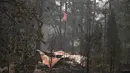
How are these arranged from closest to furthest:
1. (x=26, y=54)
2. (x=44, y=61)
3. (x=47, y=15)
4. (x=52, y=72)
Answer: (x=26, y=54) < (x=52, y=72) < (x=44, y=61) < (x=47, y=15)

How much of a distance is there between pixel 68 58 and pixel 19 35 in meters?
13.0

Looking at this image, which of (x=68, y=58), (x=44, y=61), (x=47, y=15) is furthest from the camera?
(x=47, y=15)

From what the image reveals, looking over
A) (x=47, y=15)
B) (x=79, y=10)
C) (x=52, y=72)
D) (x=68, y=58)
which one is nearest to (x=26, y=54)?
(x=52, y=72)

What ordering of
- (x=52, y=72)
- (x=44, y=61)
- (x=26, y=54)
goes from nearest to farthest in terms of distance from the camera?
(x=26, y=54) < (x=52, y=72) < (x=44, y=61)

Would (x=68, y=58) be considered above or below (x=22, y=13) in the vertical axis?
below

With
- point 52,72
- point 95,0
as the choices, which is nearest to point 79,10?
point 95,0

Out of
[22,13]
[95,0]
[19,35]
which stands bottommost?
[19,35]

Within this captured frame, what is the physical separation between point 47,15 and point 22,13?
38.9 m

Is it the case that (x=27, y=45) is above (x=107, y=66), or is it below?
above

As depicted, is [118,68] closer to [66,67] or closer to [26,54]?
[66,67]

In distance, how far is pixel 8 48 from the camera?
27.9 ft

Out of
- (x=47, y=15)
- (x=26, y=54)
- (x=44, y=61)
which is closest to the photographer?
(x=26, y=54)

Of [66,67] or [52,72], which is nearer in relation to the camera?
[52,72]

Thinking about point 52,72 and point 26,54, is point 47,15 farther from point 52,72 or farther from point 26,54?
point 26,54
